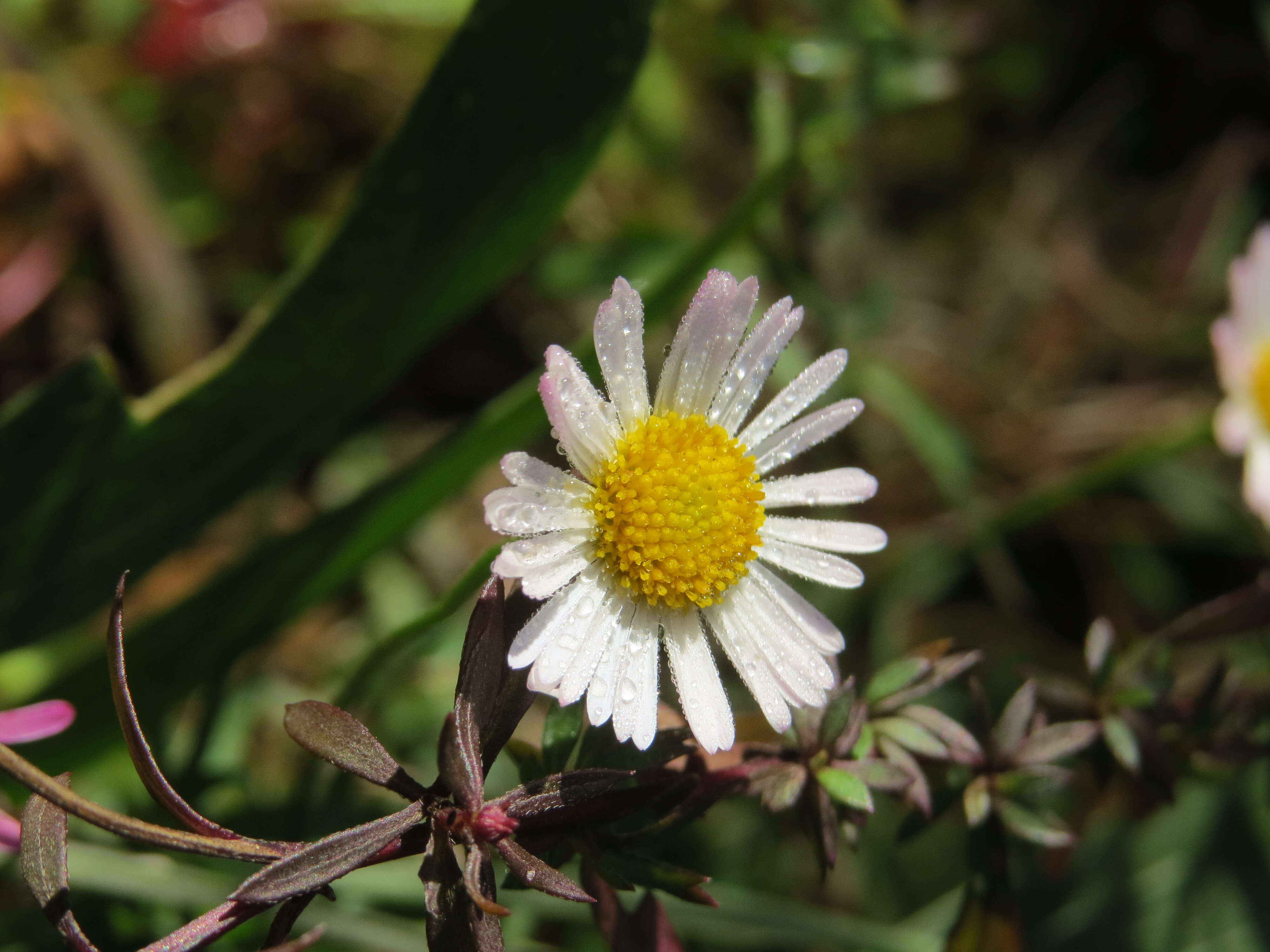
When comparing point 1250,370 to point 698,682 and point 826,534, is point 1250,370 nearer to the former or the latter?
point 826,534

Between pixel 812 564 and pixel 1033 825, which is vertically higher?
pixel 812 564

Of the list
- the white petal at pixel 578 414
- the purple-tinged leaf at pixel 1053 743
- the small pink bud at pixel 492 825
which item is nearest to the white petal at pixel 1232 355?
the purple-tinged leaf at pixel 1053 743

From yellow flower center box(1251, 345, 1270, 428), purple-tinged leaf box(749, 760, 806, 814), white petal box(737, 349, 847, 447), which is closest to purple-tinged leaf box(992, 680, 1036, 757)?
purple-tinged leaf box(749, 760, 806, 814)

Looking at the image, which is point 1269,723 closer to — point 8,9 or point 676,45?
point 676,45

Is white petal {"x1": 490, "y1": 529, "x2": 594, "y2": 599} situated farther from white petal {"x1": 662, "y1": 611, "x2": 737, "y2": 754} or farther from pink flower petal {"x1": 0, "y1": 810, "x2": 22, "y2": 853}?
pink flower petal {"x1": 0, "y1": 810, "x2": 22, "y2": 853}

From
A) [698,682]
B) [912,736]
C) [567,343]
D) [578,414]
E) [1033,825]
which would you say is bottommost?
[1033,825]

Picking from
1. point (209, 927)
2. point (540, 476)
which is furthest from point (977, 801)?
point (209, 927)

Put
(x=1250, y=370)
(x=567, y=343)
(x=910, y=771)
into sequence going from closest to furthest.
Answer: (x=910, y=771)
(x=1250, y=370)
(x=567, y=343)
